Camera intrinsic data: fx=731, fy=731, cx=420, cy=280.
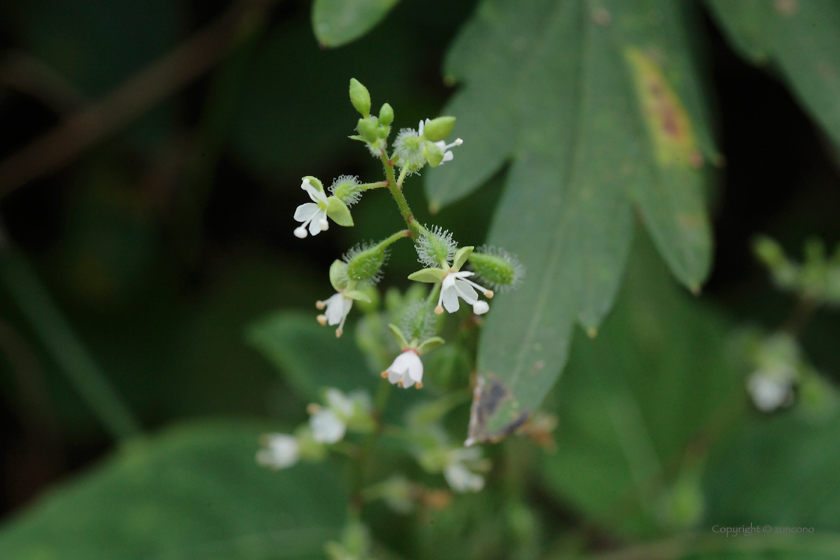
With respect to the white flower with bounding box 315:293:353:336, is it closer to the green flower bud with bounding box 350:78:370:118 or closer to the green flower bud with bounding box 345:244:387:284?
the green flower bud with bounding box 345:244:387:284

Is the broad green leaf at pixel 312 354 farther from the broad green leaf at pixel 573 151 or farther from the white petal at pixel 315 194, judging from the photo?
the white petal at pixel 315 194

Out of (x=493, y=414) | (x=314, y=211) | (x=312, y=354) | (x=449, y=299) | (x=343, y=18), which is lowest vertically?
(x=493, y=414)

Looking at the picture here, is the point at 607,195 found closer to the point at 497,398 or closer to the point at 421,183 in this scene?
the point at 497,398

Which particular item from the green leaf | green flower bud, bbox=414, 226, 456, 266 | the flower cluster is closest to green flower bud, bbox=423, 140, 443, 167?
the flower cluster

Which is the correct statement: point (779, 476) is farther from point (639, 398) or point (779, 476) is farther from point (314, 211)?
point (314, 211)

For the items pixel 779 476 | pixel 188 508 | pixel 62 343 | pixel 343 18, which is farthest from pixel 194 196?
pixel 779 476

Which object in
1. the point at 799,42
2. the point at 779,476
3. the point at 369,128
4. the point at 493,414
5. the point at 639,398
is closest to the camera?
the point at 369,128

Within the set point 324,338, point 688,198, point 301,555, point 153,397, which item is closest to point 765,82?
point 688,198

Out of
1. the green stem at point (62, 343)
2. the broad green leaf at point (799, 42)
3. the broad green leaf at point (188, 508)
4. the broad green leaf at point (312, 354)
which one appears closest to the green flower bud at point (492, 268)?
the broad green leaf at point (312, 354)
